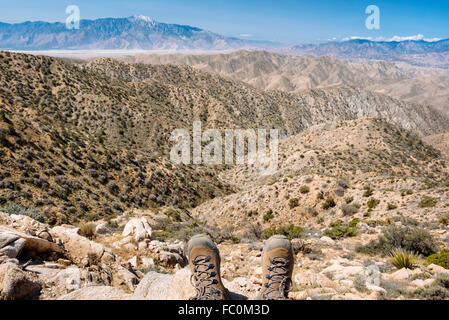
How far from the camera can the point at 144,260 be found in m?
7.50

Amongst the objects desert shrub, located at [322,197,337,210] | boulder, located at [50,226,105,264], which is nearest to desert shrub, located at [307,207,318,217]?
desert shrub, located at [322,197,337,210]

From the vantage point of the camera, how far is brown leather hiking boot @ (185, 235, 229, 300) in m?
4.13

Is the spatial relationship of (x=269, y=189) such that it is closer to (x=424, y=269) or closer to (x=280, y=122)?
(x=424, y=269)

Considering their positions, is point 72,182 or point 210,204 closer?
point 72,182

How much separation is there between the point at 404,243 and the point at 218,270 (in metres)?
6.55

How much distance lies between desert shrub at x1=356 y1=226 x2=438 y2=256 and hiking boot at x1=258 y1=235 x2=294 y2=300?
4.70m

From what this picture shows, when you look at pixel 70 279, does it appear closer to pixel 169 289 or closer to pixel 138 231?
pixel 169 289

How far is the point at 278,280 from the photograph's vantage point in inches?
180

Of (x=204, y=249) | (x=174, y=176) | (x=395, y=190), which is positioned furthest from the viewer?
(x=174, y=176)

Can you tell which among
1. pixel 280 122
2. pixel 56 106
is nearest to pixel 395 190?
pixel 56 106

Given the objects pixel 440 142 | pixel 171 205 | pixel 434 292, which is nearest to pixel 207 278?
pixel 434 292

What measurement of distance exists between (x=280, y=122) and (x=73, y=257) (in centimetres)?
9117

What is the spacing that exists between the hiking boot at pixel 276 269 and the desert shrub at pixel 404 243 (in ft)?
15.4

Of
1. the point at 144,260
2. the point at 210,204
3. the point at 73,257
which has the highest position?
the point at 73,257
